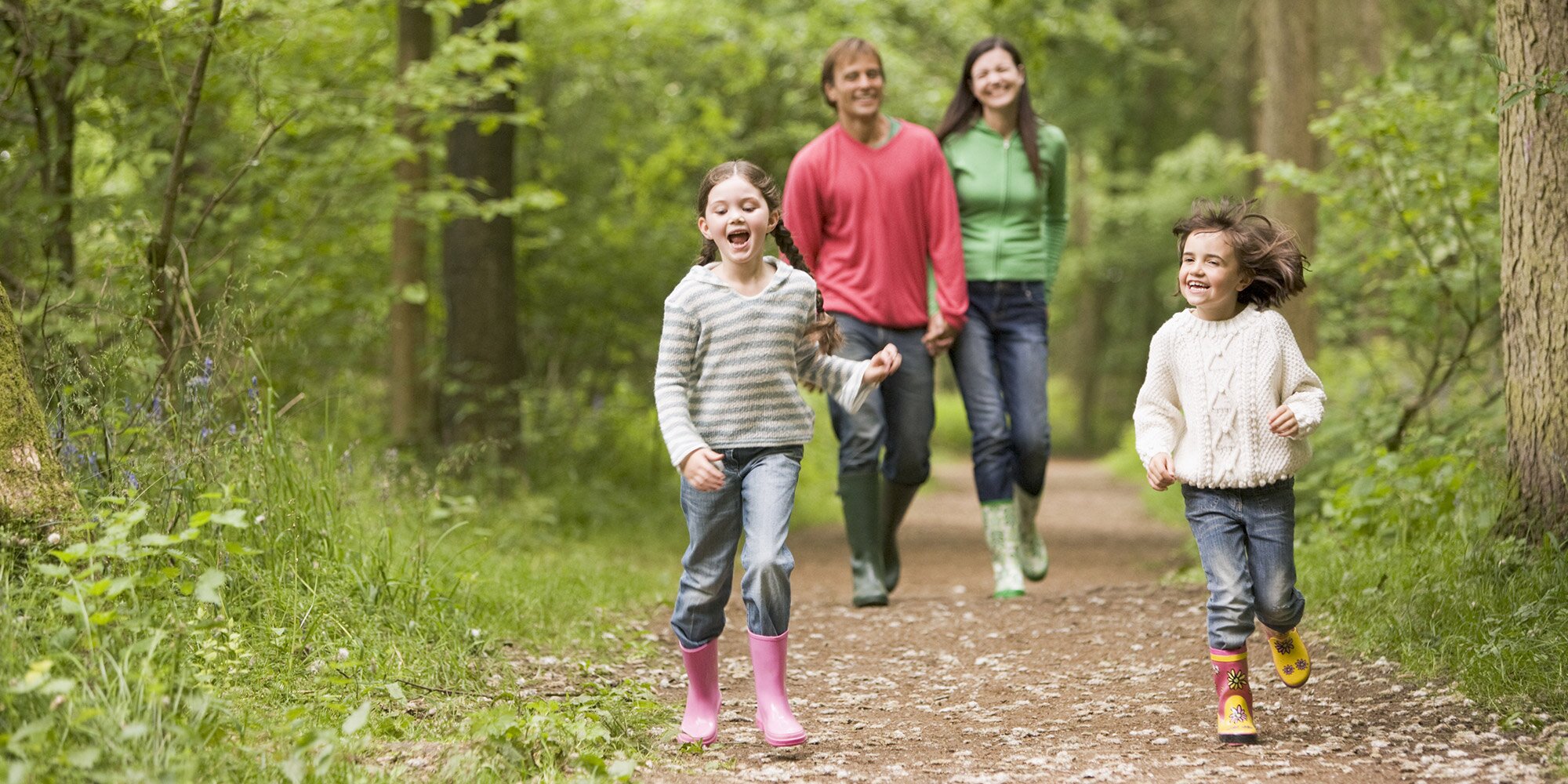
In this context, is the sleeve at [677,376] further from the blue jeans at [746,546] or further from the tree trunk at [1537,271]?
the tree trunk at [1537,271]

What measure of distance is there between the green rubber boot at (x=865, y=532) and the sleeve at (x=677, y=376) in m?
2.29

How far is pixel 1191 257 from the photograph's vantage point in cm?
398

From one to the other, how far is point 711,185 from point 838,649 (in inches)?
91.7

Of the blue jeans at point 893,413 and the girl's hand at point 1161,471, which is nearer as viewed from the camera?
the girl's hand at point 1161,471

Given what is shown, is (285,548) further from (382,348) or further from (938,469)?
(938,469)

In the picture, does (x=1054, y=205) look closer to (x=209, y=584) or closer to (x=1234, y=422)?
(x=1234, y=422)

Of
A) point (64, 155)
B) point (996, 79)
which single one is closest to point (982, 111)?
point (996, 79)

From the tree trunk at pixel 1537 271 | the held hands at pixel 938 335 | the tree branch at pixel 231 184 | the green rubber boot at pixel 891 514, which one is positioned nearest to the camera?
the tree trunk at pixel 1537 271

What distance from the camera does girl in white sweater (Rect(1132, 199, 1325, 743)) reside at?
3.85 metres

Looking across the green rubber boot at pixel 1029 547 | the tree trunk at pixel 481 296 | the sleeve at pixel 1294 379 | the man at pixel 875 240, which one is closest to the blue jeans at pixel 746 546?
the sleeve at pixel 1294 379

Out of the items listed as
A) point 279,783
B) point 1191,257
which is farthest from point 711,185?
point 279,783

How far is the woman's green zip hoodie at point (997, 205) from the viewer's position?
240 inches

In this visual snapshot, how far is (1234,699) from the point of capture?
150 inches

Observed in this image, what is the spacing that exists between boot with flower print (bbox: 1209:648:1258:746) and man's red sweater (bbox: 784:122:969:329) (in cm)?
235
